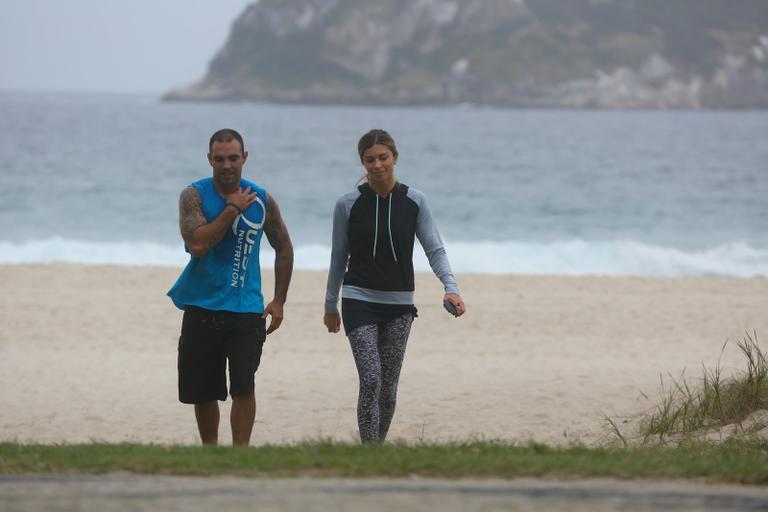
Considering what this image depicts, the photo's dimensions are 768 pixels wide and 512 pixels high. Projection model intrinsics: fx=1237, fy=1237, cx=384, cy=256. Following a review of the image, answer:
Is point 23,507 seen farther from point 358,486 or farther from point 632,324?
point 632,324

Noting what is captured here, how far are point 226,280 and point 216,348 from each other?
13.4 inches

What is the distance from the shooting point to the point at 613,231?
3247cm

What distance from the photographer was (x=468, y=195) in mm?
41438

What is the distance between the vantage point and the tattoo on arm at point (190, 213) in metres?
5.66

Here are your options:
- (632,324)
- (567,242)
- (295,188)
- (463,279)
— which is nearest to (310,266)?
(463,279)

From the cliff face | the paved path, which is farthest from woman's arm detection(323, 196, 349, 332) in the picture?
the cliff face

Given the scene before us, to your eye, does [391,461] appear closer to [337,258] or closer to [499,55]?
[337,258]

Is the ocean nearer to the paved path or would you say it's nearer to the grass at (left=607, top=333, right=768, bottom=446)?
the grass at (left=607, top=333, right=768, bottom=446)

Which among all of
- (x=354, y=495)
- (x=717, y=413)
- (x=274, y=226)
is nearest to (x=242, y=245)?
(x=274, y=226)

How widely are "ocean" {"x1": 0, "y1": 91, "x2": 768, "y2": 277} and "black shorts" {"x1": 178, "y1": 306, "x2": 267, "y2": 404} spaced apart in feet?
56.1

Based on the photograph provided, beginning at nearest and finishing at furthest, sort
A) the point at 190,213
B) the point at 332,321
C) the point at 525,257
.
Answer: the point at 190,213 < the point at 332,321 < the point at 525,257

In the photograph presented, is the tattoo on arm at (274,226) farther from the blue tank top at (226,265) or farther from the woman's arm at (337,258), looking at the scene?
the woman's arm at (337,258)

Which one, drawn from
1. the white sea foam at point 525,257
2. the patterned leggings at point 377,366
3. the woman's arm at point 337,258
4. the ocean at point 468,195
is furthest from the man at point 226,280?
the ocean at point 468,195

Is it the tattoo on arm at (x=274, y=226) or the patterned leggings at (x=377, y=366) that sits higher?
the tattoo on arm at (x=274, y=226)
